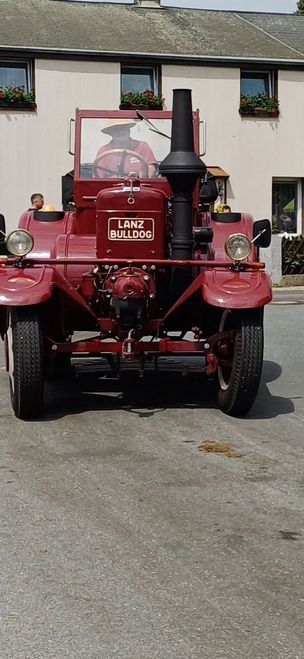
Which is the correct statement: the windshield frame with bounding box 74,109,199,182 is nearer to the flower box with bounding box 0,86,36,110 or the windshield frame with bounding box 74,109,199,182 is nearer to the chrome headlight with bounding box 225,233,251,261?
the chrome headlight with bounding box 225,233,251,261

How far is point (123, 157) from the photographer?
9039mm

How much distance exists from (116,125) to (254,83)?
19533mm

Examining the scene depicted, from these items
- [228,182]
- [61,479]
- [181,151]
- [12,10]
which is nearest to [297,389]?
[181,151]

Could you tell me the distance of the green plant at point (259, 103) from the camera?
2752 centimetres

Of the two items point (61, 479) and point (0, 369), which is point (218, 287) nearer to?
point (61, 479)

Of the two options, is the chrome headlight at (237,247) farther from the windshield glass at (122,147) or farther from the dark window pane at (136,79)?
the dark window pane at (136,79)

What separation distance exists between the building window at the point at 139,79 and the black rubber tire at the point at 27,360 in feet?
66.1

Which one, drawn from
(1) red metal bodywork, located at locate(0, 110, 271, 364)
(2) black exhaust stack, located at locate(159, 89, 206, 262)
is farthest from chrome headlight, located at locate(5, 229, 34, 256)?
(2) black exhaust stack, located at locate(159, 89, 206, 262)

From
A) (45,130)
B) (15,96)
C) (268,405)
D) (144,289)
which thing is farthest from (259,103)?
(144,289)

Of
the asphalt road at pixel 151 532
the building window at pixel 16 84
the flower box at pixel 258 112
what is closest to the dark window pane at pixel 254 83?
the flower box at pixel 258 112

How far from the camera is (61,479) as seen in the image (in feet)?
19.6

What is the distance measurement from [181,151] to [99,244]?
2.89ft

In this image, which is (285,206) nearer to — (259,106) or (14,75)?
(259,106)

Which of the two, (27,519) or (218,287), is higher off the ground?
(218,287)
